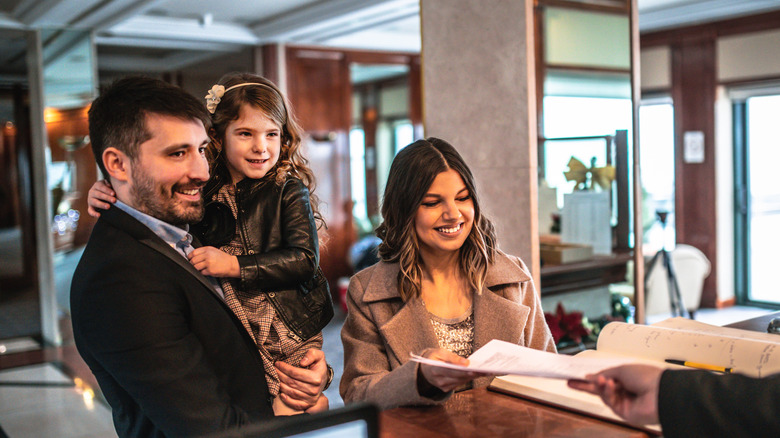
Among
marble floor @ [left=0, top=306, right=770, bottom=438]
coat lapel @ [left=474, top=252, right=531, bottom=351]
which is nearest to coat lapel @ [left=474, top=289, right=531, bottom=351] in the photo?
coat lapel @ [left=474, top=252, right=531, bottom=351]

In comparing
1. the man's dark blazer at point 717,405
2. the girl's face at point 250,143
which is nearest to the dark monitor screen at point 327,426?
the man's dark blazer at point 717,405

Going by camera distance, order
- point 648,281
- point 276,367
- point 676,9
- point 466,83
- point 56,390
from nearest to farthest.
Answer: point 276,367 → point 466,83 → point 56,390 → point 648,281 → point 676,9

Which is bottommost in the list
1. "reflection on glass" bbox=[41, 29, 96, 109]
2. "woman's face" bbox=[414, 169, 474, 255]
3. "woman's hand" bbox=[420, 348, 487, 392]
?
"woman's hand" bbox=[420, 348, 487, 392]

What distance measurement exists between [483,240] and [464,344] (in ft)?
0.99

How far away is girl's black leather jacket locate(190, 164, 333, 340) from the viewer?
1858 mm

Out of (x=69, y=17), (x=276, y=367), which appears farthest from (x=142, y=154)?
(x=69, y=17)

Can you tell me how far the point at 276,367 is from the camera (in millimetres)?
1806

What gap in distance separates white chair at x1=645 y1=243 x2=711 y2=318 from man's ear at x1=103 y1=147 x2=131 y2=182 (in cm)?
578

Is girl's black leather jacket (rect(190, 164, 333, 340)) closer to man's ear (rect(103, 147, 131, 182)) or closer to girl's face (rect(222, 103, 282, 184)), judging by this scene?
girl's face (rect(222, 103, 282, 184))

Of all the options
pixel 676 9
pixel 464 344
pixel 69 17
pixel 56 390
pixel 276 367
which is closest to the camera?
pixel 276 367

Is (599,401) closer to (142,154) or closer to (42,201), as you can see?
(142,154)

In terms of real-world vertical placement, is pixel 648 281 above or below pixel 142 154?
below

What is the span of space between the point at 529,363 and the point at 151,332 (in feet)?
2.36

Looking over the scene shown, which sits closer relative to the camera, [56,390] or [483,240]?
[483,240]
